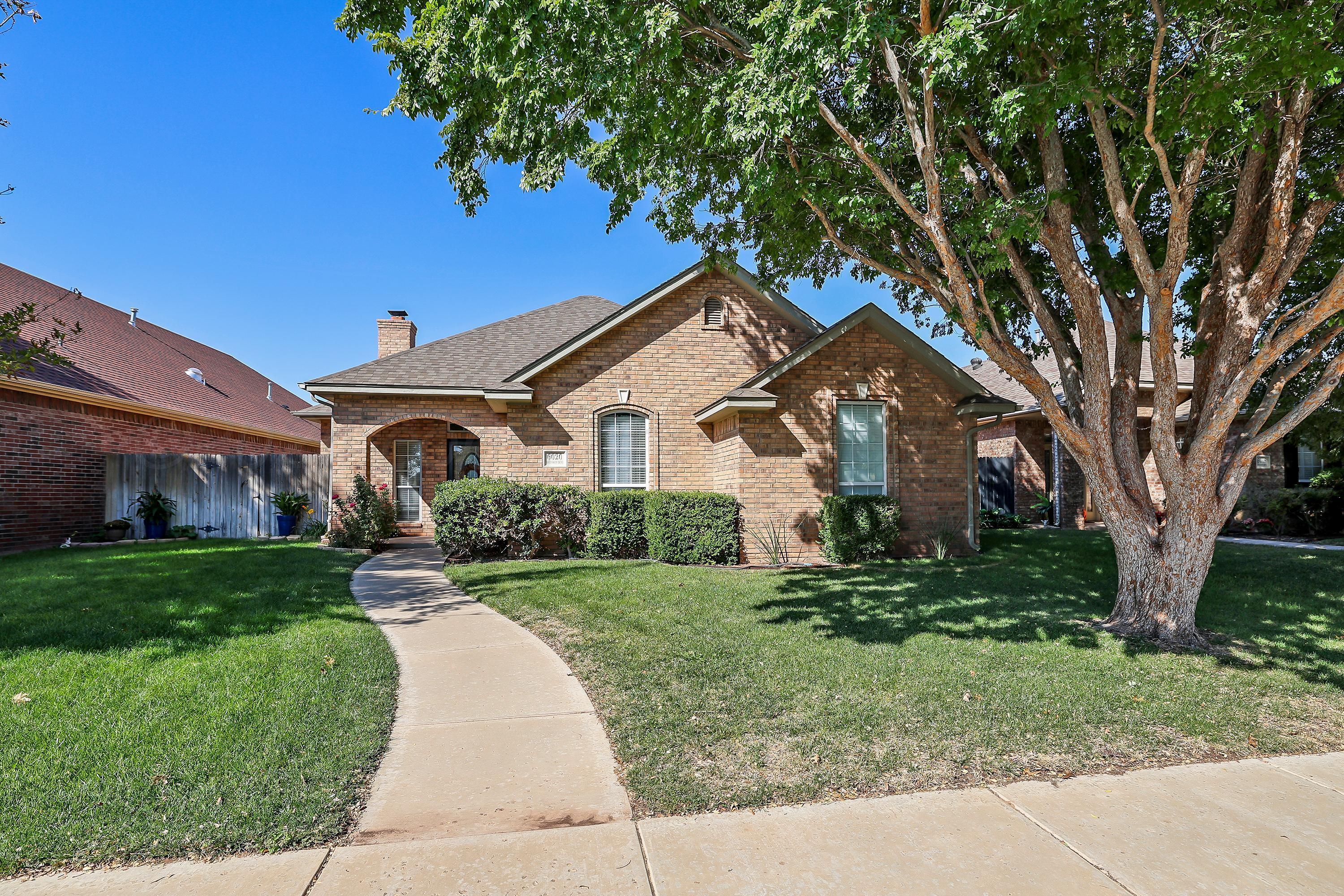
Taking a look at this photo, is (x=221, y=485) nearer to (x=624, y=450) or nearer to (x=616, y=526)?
(x=624, y=450)

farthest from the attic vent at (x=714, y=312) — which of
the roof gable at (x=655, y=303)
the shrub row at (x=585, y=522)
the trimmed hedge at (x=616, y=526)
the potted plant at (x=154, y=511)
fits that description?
the potted plant at (x=154, y=511)

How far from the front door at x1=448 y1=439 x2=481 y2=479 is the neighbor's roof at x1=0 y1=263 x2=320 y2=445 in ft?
22.4

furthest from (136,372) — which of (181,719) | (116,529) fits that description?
(181,719)

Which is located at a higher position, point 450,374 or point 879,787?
point 450,374

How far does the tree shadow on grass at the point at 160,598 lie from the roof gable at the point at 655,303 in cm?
498

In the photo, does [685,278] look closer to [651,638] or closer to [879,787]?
[651,638]

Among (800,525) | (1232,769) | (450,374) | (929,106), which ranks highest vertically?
(929,106)

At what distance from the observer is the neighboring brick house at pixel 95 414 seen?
43.0 ft

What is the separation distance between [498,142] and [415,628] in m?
5.28

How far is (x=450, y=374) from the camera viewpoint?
14.5 metres

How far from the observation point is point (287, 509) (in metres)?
15.8

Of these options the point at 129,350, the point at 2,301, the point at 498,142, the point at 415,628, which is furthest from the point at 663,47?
the point at 129,350

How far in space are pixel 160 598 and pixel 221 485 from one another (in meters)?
9.67

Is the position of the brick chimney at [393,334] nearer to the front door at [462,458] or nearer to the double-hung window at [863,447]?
the front door at [462,458]
